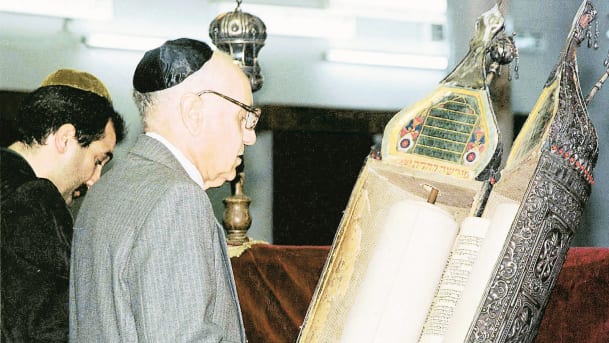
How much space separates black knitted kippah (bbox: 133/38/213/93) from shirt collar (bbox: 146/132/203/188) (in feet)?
0.22

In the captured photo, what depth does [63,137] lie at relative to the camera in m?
1.79

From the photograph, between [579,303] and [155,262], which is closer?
[155,262]

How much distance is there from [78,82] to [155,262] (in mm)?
1021

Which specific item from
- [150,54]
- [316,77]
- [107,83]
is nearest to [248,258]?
[150,54]

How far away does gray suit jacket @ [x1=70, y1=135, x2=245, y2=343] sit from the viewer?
40.1 inches

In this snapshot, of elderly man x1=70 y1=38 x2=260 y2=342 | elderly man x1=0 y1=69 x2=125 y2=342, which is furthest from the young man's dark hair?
elderly man x1=70 y1=38 x2=260 y2=342

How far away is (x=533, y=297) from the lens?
1108mm

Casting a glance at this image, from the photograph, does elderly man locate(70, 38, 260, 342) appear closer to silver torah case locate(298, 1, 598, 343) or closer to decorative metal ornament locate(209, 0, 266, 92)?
silver torah case locate(298, 1, 598, 343)

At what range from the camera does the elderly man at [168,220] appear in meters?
1.02

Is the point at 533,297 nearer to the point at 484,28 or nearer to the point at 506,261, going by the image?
the point at 506,261

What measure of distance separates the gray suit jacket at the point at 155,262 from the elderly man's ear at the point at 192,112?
0.05 m

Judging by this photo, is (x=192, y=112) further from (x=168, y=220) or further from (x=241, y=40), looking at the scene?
(x=241, y=40)

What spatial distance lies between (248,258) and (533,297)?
706 millimetres

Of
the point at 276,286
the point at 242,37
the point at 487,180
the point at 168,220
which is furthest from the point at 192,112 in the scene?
the point at 242,37
